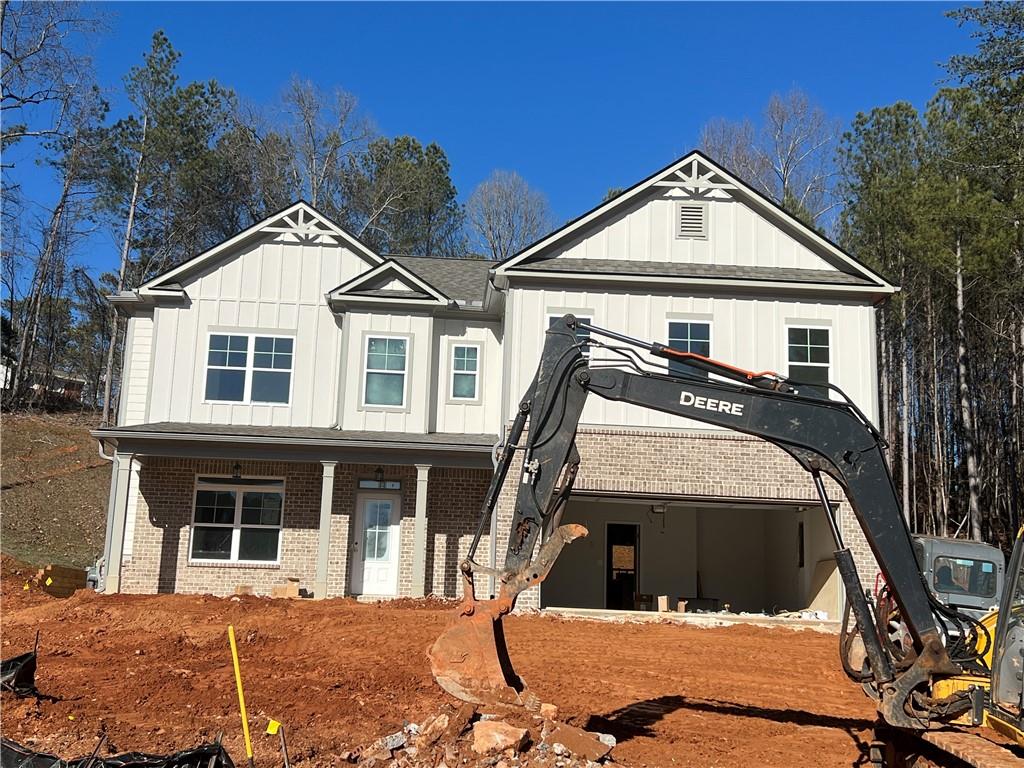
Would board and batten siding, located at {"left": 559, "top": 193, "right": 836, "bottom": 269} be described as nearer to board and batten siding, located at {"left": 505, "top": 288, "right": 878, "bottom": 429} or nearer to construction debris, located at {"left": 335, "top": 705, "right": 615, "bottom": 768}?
board and batten siding, located at {"left": 505, "top": 288, "right": 878, "bottom": 429}

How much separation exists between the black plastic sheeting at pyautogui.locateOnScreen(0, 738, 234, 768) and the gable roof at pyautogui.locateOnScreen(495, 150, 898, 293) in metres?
13.5

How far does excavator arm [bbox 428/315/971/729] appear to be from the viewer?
7.38 metres

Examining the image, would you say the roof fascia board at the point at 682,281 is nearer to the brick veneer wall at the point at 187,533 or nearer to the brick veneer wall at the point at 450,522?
the brick veneer wall at the point at 450,522

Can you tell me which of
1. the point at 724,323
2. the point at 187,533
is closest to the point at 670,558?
the point at 724,323

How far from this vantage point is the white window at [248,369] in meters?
19.8

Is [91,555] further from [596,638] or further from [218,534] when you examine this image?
[596,638]

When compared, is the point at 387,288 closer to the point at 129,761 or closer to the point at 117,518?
the point at 117,518

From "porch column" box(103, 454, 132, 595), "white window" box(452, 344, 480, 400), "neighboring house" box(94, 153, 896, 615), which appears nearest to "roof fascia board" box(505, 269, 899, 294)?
"neighboring house" box(94, 153, 896, 615)

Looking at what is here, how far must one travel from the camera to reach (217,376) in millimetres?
19797

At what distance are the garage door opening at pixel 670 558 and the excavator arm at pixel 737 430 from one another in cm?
1341

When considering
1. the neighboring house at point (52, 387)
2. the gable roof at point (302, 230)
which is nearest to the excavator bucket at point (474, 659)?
the gable roof at point (302, 230)

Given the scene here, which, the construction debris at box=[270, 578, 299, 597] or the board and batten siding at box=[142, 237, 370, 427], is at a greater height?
the board and batten siding at box=[142, 237, 370, 427]

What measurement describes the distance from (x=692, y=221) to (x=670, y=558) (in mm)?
7772

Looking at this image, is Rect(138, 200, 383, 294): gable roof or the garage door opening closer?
Rect(138, 200, 383, 294): gable roof
